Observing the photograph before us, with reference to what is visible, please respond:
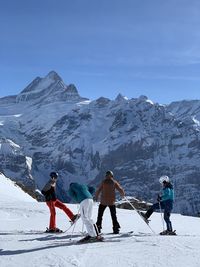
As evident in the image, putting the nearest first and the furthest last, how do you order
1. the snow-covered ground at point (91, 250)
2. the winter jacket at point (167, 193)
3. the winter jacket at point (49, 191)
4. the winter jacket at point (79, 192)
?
the snow-covered ground at point (91, 250)
the winter jacket at point (79, 192)
the winter jacket at point (49, 191)
the winter jacket at point (167, 193)

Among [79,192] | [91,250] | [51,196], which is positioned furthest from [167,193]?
[91,250]

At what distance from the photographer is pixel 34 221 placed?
21.4 m

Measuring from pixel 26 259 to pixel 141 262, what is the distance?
263 cm

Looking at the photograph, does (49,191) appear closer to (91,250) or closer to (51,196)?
(51,196)

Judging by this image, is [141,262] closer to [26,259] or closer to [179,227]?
[26,259]

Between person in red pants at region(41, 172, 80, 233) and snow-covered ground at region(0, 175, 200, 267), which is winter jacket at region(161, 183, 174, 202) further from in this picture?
person in red pants at region(41, 172, 80, 233)

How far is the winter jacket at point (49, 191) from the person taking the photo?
17625 mm

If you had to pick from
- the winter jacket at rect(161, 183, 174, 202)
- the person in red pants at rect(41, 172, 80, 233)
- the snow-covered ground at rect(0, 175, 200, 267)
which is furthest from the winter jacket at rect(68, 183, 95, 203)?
the winter jacket at rect(161, 183, 174, 202)

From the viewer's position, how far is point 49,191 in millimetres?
17781

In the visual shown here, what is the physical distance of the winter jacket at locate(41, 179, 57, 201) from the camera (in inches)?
694

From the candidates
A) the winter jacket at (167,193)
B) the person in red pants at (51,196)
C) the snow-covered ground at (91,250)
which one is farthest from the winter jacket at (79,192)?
the winter jacket at (167,193)

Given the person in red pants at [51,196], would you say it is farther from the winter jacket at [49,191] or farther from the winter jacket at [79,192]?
the winter jacket at [79,192]

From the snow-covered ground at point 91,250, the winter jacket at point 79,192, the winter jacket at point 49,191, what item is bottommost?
the snow-covered ground at point 91,250

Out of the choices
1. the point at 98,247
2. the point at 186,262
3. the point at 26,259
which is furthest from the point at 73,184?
the point at 186,262
